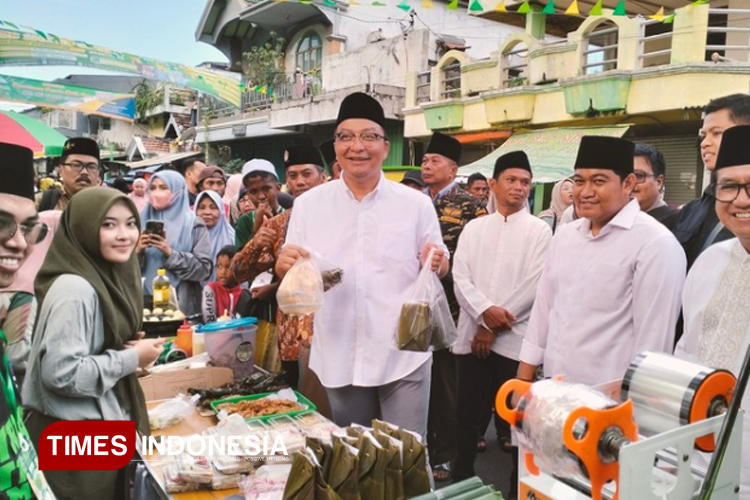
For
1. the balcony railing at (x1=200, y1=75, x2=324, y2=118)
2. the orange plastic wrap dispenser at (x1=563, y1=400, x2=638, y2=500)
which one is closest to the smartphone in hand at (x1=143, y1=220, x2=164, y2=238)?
the orange plastic wrap dispenser at (x1=563, y1=400, x2=638, y2=500)

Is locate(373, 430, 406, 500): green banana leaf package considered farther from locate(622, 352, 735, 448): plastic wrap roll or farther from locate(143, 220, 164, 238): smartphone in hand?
locate(143, 220, 164, 238): smartphone in hand

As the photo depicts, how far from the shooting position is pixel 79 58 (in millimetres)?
13336

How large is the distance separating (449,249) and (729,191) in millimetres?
2389

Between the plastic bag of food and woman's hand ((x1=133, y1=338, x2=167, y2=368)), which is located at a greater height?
woman's hand ((x1=133, y1=338, x2=167, y2=368))

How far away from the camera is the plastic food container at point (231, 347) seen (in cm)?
312

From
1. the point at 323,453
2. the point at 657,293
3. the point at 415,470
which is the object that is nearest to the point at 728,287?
the point at 657,293

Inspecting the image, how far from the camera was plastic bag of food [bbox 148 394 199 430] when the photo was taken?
250cm

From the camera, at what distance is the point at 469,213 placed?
13.0ft

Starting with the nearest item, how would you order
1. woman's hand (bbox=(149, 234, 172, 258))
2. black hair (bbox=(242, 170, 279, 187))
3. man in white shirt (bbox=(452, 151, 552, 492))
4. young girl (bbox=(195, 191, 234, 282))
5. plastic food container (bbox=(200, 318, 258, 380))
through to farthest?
plastic food container (bbox=(200, 318, 258, 380)), man in white shirt (bbox=(452, 151, 552, 492)), black hair (bbox=(242, 170, 279, 187)), woman's hand (bbox=(149, 234, 172, 258)), young girl (bbox=(195, 191, 234, 282))

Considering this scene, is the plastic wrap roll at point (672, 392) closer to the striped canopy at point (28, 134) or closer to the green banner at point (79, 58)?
the striped canopy at point (28, 134)

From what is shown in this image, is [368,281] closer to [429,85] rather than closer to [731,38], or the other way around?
[731,38]

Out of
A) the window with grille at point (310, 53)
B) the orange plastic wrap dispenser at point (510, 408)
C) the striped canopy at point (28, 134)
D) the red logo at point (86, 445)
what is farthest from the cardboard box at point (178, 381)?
the window with grille at point (310, 53)

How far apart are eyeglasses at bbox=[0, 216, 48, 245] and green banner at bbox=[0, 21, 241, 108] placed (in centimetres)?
1255

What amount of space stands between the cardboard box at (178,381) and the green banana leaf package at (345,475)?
4.87 feet
